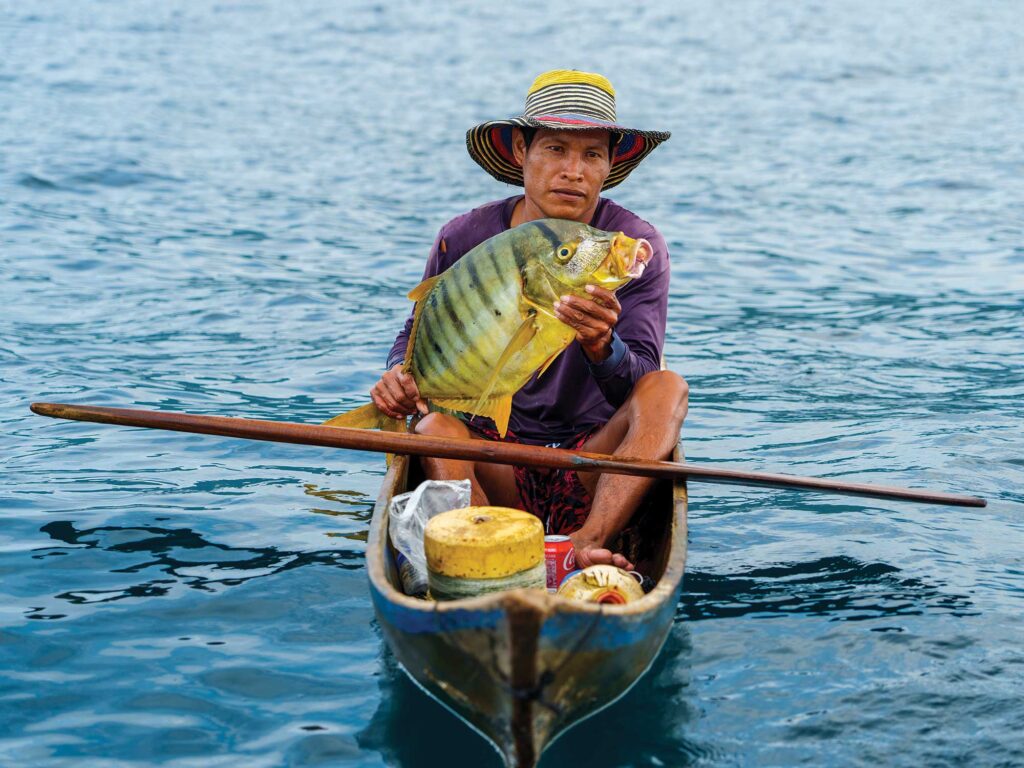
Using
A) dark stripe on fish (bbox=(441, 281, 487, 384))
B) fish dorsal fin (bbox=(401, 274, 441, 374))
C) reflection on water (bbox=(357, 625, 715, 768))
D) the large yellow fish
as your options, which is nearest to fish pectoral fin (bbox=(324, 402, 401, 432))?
fish dorsal fin (bbox=(401, 274, 441, 374))

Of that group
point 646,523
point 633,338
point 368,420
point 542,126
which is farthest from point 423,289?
point 646,523

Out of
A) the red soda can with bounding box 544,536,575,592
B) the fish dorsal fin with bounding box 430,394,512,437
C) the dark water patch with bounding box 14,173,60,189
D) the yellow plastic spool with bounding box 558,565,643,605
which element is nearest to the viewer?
the yellow plastic spool with bounding box 558,565,643,605

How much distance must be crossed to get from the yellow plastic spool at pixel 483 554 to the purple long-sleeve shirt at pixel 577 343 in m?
1.24

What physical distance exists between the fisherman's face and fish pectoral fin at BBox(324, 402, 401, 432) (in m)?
0.98

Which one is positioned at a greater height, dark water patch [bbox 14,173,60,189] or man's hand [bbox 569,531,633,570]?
dark water patch [bbox 14,173,60,189]

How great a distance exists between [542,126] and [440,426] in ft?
3.87

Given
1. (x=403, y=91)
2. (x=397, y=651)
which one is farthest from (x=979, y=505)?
(x=403, y=91)

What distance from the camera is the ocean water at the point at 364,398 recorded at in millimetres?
4055

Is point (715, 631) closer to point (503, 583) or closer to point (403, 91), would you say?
point (503, 583)

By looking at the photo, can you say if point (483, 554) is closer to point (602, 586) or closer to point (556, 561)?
point (602, 586)

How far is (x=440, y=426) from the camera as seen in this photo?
487 cm

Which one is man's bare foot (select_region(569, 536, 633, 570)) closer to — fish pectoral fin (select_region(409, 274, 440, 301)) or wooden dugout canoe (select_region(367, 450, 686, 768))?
wooden dugout canoe (select_region(367, 450, 686, 768))

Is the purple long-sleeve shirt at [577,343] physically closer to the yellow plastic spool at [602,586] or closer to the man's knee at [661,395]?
the man's knee at [661,395]

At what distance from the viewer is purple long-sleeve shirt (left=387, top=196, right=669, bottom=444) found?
5016 mm
